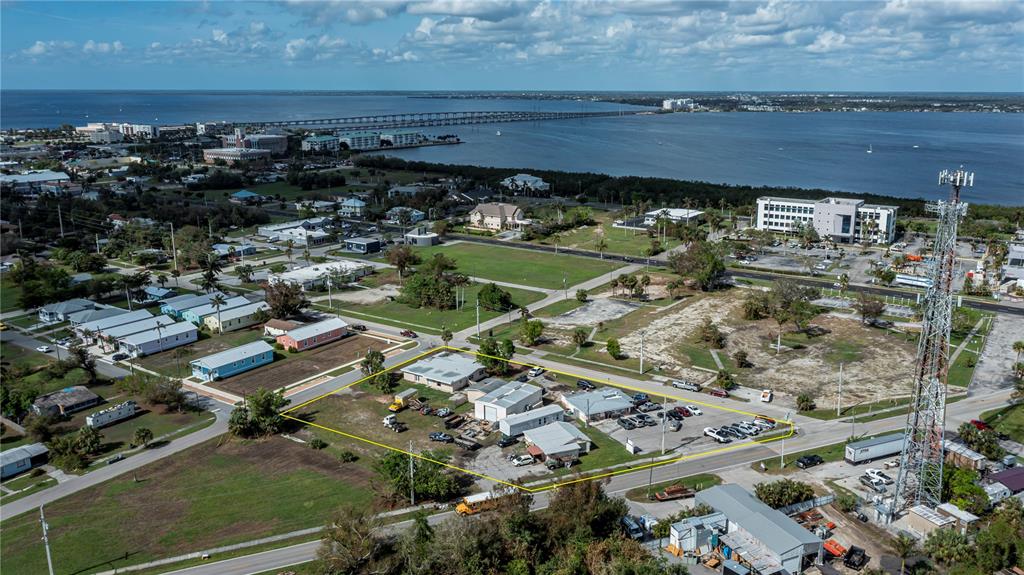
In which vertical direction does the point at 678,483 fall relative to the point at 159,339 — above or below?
below

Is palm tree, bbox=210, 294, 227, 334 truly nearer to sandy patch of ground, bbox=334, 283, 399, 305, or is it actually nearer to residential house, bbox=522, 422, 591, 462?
sandy patch of ground, bbox=334, 283, 399, 305

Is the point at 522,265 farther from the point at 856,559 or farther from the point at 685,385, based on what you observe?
the point at 856,559

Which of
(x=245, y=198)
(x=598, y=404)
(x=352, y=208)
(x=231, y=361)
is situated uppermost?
(x=245, y=198)

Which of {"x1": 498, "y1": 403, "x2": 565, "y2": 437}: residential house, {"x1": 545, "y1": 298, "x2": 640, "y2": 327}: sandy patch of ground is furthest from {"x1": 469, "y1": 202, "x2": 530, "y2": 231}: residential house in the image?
{"x1": 498, "y1": 403, "x2": 565, "y2": 437}: residential house

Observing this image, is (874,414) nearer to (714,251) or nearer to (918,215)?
(714,251)

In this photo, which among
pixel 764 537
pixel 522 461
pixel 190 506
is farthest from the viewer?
pixel 522 461

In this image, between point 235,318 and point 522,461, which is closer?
point 522,461

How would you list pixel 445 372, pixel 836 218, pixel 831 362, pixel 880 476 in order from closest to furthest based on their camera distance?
pixel 880 476 → pixel 445 372 → pixel 831 362 → pixel 836 218

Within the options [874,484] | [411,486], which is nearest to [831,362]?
[874,484]
